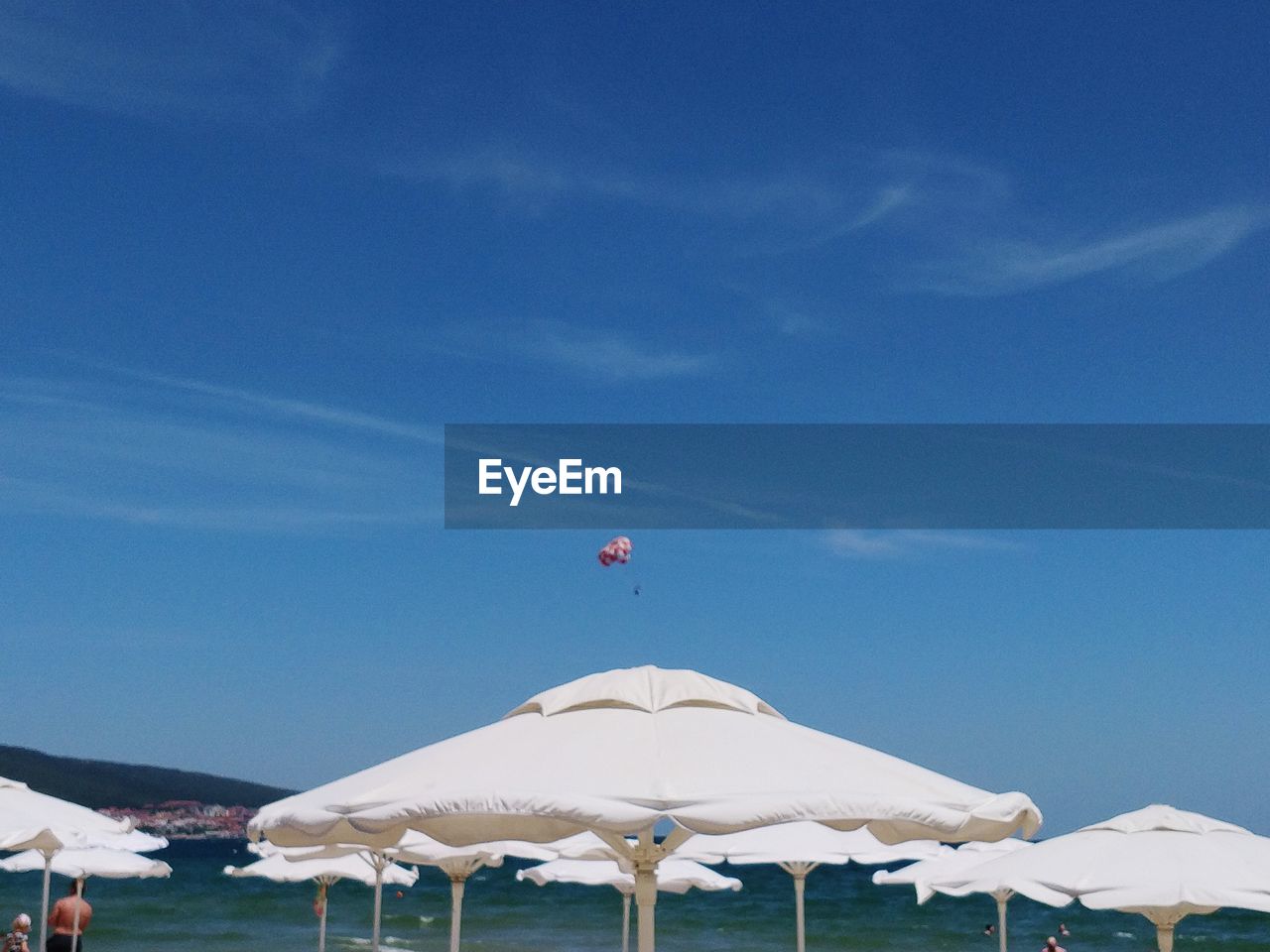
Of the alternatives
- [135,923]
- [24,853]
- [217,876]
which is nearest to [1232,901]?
[24,853]

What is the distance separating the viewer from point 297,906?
63.0 meters

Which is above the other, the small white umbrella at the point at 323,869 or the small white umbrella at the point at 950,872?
the small white umbrella at the point at 950,872

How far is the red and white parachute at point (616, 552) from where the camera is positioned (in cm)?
1970

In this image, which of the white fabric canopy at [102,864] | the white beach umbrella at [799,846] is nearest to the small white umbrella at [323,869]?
the white fabric canopy at [102,864]

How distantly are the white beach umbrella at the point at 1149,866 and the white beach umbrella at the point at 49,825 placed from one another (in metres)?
7.12

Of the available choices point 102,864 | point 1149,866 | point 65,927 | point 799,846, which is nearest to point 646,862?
point 1149,866

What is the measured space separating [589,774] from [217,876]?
275ft

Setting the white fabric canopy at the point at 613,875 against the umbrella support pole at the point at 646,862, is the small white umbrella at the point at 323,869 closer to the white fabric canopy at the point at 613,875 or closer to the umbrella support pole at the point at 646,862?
the white fabric canopy at the point at 613,875

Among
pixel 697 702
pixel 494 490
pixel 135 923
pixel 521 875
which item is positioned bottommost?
pixel 135 923

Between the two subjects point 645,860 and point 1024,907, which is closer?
point 645,860

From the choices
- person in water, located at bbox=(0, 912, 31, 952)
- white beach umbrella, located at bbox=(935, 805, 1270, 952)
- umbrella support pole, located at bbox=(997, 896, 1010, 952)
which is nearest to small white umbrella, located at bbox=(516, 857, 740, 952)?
umbrella support pole, located at bbox=(997, 896, 1010, 952)

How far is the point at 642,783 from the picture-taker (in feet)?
19.5

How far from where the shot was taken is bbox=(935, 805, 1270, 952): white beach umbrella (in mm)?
8453

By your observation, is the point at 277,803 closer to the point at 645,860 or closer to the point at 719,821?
the point at 645,860
